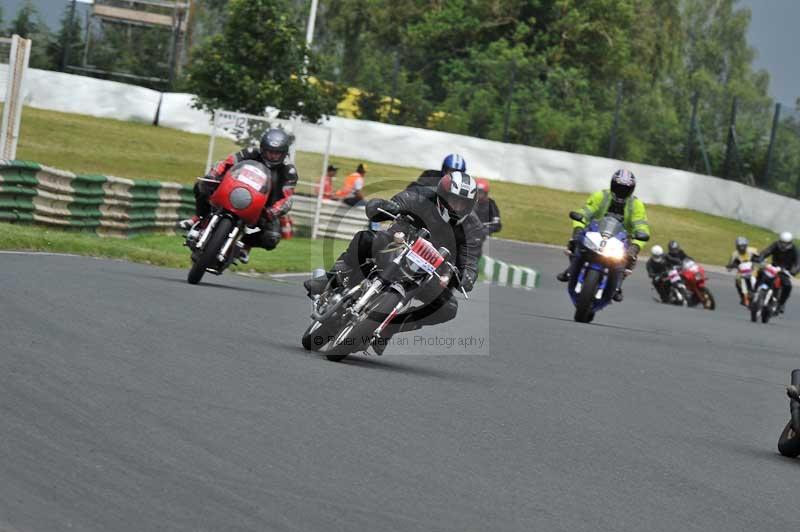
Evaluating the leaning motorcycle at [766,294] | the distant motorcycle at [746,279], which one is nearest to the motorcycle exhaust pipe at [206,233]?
the leaning motorcycle at [766,294]

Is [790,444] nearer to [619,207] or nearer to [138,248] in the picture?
[619,207]

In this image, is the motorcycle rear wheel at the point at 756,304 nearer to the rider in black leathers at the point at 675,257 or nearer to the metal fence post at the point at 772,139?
the rider in black leathers at the point at 675,257

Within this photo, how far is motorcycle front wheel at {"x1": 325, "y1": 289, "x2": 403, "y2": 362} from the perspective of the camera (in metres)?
8.94

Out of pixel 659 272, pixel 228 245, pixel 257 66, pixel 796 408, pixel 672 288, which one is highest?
pixel 257 66

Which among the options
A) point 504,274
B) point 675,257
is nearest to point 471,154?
point 675,257

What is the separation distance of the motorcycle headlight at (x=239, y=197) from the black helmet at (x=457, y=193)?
483 cm

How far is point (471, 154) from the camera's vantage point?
46406 millimetres

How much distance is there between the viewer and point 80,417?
625cm

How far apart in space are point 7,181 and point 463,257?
31.2 ft

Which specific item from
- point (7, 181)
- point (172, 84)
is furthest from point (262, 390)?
point (172, 84)

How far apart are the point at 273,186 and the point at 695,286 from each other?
1762 cm

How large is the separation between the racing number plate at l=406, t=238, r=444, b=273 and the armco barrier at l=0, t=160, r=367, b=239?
6131 mm

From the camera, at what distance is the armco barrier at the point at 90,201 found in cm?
1786

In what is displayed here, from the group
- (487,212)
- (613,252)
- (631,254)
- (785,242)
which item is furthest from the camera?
(785,242)
